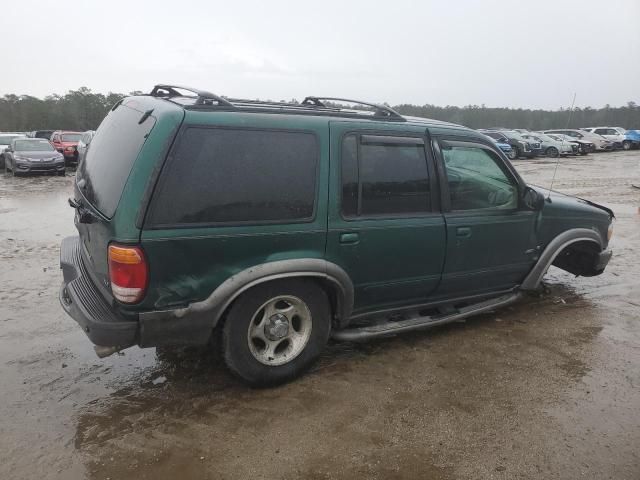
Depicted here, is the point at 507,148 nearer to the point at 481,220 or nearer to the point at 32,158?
the point at 32,158

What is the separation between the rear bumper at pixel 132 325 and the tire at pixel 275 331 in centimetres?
22

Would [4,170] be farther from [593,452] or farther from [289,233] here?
[593,452]

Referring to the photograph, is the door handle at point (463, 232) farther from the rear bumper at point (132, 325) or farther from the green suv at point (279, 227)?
the rear bumper at point (132, 325)

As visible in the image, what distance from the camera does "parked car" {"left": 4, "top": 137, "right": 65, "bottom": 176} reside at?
Result: 17781mm

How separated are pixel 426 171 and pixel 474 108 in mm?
64542

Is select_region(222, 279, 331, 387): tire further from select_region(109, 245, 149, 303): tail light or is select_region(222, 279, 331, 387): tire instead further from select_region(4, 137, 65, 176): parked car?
select_region(4, 137, 65, 176): parked car

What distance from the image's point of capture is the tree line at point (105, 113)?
4347cm

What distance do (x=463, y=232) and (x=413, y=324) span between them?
0.86 meters

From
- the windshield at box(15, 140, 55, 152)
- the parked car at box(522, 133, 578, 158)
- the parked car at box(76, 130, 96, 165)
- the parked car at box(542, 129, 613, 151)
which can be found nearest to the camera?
the parked car at box(76, 130, 96, 165)

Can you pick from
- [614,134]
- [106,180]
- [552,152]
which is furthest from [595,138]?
[106,180]

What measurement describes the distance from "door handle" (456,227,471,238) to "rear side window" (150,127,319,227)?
53.2 inches

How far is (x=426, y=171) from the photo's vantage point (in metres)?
3.95

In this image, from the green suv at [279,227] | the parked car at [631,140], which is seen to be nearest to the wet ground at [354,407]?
the green suv at [279,227]

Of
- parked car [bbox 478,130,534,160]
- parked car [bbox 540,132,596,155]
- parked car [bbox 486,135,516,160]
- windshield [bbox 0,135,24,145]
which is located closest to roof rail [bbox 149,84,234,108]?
windshield [bbox 0,135,24,145]
